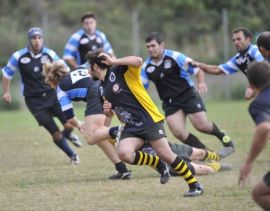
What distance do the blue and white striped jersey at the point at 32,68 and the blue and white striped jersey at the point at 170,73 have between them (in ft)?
5.91

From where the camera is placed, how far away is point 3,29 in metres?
25.4

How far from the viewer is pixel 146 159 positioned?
8.00 metres

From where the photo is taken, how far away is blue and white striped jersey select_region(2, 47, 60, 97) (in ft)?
37.6

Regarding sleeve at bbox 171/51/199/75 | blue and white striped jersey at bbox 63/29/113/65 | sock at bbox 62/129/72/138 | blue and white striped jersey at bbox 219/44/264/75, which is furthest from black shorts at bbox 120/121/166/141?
blue and white striped jersey at bbox 63/29/113/65

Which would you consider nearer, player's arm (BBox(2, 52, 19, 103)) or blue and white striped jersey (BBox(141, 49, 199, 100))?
blue and white striped jersey (BBox(141, 49, 199, 100))

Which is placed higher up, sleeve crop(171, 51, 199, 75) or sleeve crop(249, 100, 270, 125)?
sleeve crop(249, 100, 270, 125)

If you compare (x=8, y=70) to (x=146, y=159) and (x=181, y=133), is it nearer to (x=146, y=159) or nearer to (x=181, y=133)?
(x=181, y=133)

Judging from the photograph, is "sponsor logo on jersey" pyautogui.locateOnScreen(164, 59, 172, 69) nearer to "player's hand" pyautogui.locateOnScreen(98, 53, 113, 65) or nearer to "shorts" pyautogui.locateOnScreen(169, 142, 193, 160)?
"shorts" pyautogui.locateOnScreen(169, 142, 193, 160)

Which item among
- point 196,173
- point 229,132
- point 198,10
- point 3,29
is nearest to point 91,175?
point 196,173

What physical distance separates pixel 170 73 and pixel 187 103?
19.8 inches

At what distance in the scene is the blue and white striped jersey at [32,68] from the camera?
1147cm

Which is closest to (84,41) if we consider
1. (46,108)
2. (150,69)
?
(46,108)

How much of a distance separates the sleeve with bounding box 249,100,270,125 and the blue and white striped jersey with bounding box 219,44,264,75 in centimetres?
406

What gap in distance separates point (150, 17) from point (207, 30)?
2.54 metres
